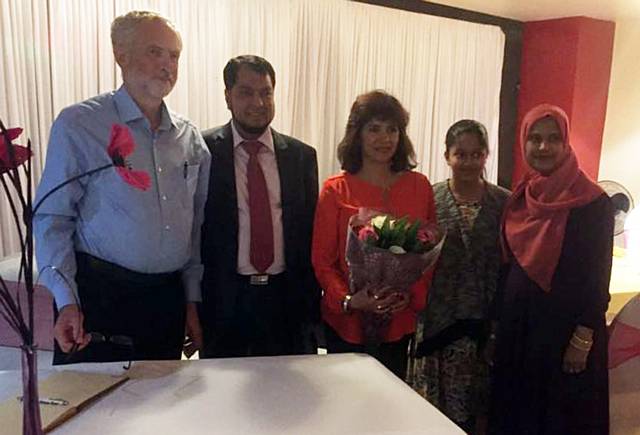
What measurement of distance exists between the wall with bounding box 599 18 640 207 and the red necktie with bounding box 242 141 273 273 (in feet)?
12.4

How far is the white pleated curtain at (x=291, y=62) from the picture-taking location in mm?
2906

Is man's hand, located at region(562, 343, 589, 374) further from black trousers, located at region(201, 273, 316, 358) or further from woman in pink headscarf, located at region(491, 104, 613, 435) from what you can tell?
black trousers, located at region(201, 273, 316, 358)

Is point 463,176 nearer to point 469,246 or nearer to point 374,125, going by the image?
point 469,246

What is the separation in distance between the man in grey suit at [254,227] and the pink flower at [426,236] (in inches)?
22.1

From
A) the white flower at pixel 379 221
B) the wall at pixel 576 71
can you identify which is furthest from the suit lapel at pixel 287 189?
the wall at pixel 576 71

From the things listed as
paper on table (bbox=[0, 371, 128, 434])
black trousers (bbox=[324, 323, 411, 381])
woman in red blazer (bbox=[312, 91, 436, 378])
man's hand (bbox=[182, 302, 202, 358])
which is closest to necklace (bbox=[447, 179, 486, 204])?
woman in red blazer (bbox=[312, 91, 436, 378])

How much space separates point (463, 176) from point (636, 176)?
10.9 feet

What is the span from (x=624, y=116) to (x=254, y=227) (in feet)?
13.0

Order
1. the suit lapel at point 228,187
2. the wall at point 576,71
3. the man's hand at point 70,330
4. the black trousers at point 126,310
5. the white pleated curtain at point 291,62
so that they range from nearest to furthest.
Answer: the man's hand at point 70,330 → the black trousers at point 126,310 → the suit lapel at point 228,187 → the white pleated curtain at point 291,62 → the wall at point 576,71

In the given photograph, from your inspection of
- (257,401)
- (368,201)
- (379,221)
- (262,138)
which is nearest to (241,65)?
(262,138)

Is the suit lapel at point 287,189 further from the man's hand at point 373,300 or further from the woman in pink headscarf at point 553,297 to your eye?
the woman in pink headscarf at point 553,297

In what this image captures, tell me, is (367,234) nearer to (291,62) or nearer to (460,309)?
(460,309)

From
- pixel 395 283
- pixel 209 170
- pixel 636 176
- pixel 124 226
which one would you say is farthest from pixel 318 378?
pixel 636 176

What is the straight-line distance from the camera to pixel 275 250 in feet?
6.42
